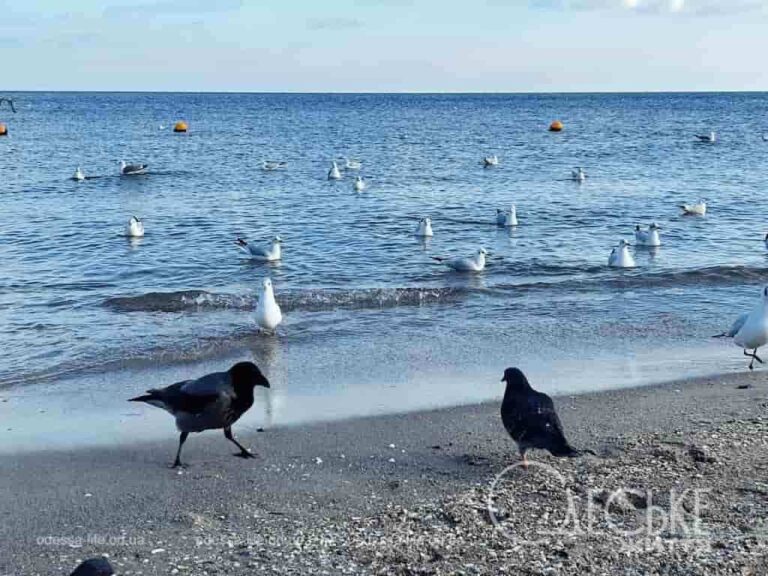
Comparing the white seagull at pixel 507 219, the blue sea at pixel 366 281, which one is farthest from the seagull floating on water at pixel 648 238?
the white seagull at pixel 507 219

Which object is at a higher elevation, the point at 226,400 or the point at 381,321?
the point at 226,400

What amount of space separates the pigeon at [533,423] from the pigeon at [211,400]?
1.85 m

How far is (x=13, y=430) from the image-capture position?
823 cm

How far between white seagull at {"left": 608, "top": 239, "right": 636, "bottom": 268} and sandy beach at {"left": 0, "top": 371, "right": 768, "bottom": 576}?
28.8 ft

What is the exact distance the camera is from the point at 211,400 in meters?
7.30

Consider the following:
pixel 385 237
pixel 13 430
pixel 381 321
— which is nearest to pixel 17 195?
pixel 385 237

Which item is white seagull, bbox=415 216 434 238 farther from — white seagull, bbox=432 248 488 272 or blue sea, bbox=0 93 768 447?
white seagull, bbox=432 248 488 272

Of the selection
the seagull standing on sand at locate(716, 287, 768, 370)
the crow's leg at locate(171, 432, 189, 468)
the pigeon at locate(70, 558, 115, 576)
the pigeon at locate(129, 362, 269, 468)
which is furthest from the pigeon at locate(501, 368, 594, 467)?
the seagull standing on sand at locate(716, 287, 768, 370)

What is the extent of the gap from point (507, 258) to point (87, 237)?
9121mm

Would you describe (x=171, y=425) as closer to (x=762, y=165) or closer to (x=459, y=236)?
(x=459, y=236)

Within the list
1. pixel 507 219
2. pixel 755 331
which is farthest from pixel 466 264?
pixel 755 331

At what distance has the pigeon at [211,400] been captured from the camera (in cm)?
732

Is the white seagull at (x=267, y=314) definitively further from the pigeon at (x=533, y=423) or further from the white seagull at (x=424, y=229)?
the white seagull at (x=424, y=229)

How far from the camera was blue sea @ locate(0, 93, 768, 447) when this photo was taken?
33.5 feet
